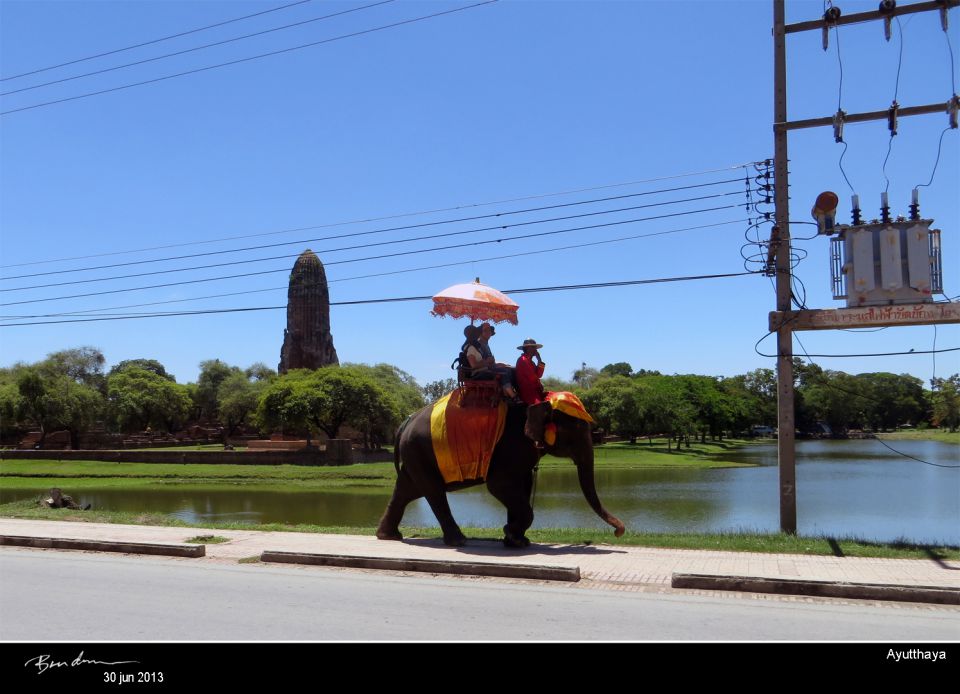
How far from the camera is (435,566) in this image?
31.6 ft

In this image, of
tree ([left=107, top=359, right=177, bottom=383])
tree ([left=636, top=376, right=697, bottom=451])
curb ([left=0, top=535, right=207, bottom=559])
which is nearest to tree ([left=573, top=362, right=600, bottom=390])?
tree ([left=636, top=376, right=697, bottom=451])

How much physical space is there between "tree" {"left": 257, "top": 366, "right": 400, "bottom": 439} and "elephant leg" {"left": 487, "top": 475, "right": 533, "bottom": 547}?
140 feet

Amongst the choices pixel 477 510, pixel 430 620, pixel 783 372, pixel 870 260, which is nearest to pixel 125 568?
pixel 430 620

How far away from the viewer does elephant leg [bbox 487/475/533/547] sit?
10.9 meters

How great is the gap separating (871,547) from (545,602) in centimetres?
583

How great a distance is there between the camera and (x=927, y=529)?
19984 mm

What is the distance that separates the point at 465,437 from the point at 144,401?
67.6m

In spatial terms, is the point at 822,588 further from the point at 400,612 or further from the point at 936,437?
the point at 936,437

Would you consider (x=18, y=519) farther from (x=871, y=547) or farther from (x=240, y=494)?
(x=240, y=494)

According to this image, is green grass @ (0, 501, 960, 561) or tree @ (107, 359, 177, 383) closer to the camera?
green grass @ (0, 501, 960, 561)

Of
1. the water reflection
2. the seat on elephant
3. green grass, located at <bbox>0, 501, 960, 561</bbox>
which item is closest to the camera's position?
green grass, located at <bbox>0, 501, 960, 561</bbox>

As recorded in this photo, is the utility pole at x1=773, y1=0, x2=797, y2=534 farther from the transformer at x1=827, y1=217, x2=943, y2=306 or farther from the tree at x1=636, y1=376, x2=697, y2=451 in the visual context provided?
the tree at x1=636, y1=376, x2=697, y2=451

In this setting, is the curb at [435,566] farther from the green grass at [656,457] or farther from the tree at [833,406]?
the tree at [833,406]

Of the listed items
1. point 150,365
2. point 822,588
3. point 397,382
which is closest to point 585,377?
point 397,382
